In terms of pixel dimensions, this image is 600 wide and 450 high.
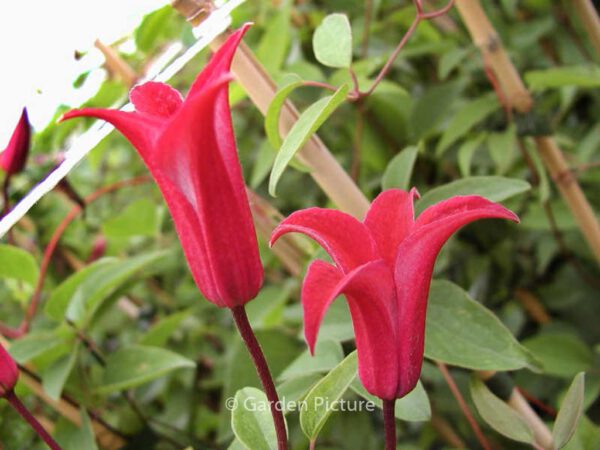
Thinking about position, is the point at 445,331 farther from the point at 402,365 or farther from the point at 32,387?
the point at 32,387

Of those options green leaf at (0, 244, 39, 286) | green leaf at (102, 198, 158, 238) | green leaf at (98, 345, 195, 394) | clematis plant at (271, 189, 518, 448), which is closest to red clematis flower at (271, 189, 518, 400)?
clematis plant at (271, 189, 518, 448)

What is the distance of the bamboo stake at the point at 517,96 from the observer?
1.70 feet

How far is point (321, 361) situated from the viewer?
16.3 inches

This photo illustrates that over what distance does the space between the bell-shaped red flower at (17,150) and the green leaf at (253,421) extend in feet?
0.95

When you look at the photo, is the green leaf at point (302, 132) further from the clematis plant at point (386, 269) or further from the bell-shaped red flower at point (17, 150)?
the bell-shaped red flower at point (17, 150)

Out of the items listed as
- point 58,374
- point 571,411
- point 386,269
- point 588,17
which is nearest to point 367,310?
point 386,269

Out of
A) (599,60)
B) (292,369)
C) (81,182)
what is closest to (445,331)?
(292,369)

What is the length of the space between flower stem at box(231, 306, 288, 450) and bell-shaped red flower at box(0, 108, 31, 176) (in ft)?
0.98

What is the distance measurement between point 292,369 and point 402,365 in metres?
0.16

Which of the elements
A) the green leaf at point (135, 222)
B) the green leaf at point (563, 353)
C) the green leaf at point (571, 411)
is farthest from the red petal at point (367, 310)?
the green leaf at point (135, 222)

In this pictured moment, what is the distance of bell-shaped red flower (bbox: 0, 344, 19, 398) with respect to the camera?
1.06ft

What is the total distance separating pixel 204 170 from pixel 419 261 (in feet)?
0.28

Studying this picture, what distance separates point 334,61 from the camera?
388mm

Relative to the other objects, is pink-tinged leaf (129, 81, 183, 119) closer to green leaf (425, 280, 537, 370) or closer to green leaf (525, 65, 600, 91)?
green leaf (425, 280, 537, 370)
